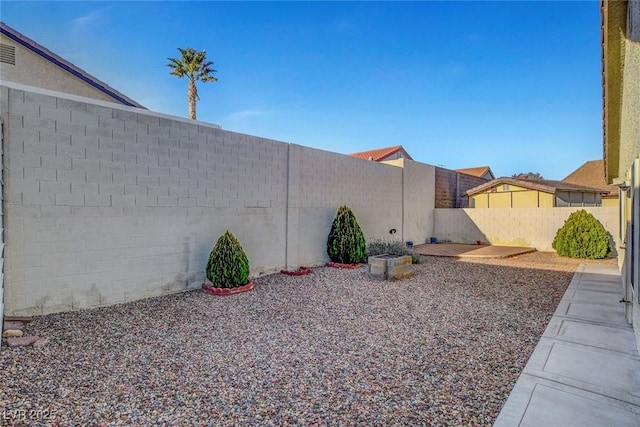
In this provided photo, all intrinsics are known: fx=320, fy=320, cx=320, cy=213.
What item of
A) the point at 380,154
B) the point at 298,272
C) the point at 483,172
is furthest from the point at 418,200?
the point at 483,172

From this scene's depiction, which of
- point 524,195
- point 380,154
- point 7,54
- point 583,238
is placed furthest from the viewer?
point 380,154

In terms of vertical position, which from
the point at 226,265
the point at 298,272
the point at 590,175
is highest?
the point at 590,175

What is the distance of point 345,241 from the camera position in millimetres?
9227

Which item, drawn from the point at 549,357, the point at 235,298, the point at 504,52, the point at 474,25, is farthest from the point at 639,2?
the point at 504,52

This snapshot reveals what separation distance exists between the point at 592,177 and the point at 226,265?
3096 centimetres

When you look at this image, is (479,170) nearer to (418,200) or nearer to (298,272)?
(418,200)

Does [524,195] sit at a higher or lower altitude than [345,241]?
higher

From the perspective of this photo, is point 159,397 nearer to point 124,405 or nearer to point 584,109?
point 124,405

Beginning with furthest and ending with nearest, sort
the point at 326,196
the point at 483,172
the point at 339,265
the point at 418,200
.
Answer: the point at 483,172, the point at 418,200, the point at 326,196, the point at 339,265

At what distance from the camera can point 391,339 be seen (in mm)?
4031

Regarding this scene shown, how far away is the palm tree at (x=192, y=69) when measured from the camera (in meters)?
20.0

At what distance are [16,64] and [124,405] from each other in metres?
11.1

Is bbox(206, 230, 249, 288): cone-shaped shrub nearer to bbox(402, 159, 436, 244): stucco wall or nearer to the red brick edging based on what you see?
the red brick edging

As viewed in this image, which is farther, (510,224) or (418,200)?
(418,200)
